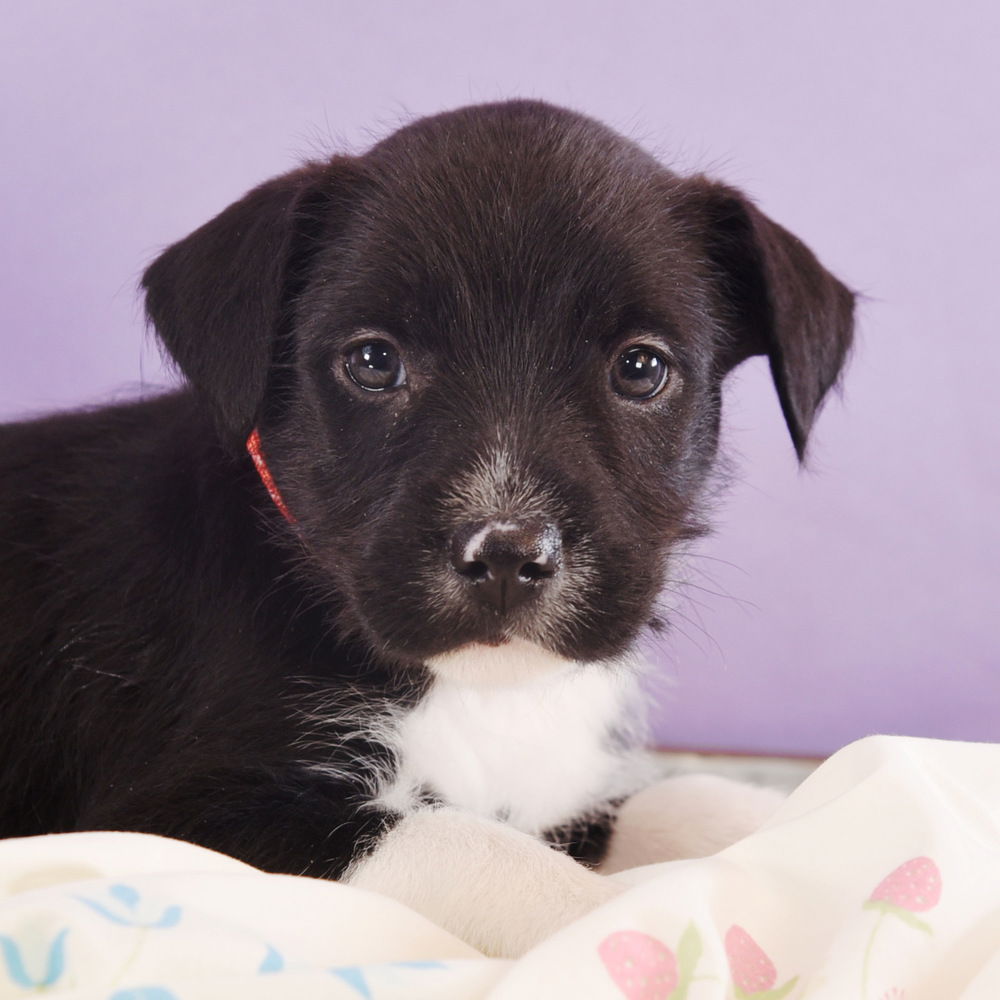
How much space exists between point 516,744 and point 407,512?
26.8 inches

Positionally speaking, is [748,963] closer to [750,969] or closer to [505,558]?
[750,969]

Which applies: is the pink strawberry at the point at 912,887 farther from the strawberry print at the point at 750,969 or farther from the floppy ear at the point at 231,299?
the floppy ear at the point at 231,299

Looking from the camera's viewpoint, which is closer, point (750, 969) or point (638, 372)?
point (750, 969)

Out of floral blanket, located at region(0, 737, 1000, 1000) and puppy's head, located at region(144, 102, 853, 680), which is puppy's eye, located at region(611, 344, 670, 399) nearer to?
puppy's head, located at region(144, 102, 853, 680)

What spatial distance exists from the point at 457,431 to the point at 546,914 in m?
0.82

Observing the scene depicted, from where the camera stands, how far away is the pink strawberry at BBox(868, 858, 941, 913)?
1751 millimetres

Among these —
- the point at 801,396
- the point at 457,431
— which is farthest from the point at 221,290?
the point at 801,396

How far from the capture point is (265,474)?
258cm

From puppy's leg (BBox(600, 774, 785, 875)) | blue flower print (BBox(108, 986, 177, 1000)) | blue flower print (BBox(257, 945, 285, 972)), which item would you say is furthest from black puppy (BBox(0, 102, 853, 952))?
blue flower print (BBox(108, 986, 177, 1000))

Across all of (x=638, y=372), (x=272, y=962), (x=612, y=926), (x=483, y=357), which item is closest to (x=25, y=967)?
(x=272, y=962)

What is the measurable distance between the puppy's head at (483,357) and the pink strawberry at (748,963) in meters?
0.61

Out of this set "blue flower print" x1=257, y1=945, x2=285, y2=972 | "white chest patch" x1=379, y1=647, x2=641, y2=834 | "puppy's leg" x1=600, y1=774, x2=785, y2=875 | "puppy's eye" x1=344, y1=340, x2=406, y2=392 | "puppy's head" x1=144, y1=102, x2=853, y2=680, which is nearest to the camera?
"blue flower print" x1=257, y1=945, x2=285, y2=972

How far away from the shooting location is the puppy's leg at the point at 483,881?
2.08 m

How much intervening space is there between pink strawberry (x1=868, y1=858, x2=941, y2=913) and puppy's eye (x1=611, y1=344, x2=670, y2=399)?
101 cm
